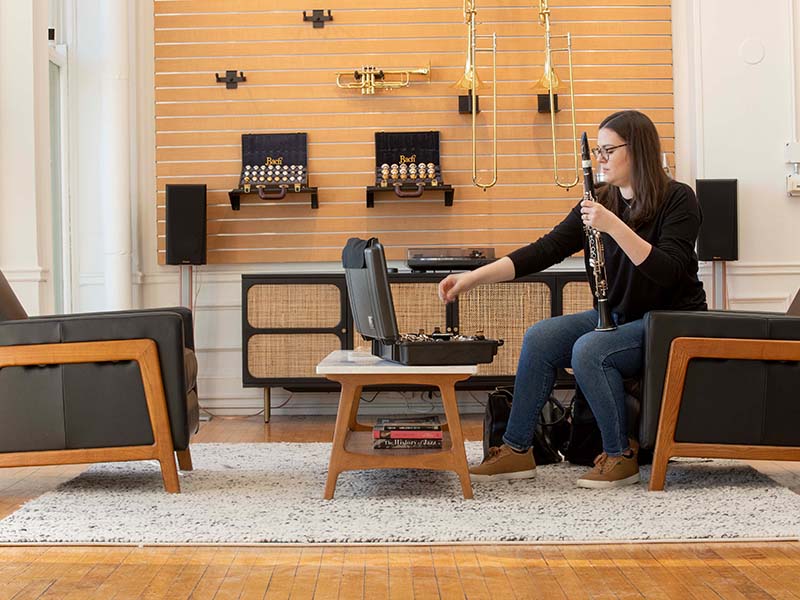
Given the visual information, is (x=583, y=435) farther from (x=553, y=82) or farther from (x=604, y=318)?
(x=553, y=82)

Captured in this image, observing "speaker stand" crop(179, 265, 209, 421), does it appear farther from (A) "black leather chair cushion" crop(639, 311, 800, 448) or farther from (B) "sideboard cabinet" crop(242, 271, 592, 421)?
(A) "black leather chair cushion" crop(639, 311, 800, 448)

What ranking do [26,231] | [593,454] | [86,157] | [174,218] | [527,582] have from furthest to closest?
[86,157], [174,218], [26,231], [593,454], [527,582]

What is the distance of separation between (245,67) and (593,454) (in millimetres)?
3060

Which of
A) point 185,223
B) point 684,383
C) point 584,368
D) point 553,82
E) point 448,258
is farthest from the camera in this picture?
point 553,82

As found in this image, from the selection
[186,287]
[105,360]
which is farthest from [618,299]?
[186,287]

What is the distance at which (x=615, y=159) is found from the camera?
331cm

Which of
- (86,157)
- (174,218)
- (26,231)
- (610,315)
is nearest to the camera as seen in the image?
(610,315)

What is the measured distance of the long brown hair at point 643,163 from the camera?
10.8 ft

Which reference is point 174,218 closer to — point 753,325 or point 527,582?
point 753,325

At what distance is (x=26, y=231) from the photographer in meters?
4.54

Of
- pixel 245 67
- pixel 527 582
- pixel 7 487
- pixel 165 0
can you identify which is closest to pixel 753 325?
pixel 527 582

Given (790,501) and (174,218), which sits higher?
(174,218)

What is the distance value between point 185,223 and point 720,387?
3.02 meters

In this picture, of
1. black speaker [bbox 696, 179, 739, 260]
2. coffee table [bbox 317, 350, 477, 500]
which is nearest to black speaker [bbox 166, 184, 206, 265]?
coffee table [bbox 317, 350, 477, 500]
